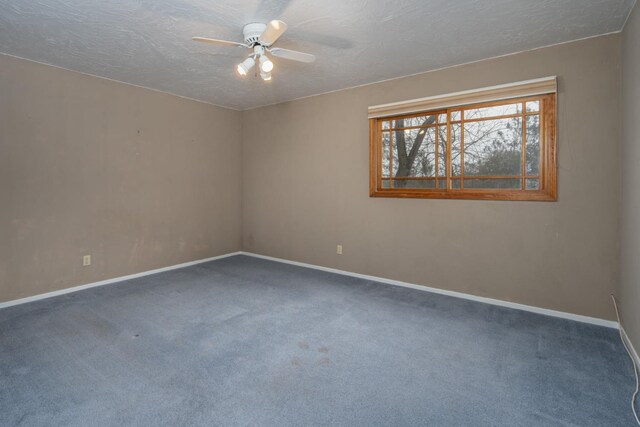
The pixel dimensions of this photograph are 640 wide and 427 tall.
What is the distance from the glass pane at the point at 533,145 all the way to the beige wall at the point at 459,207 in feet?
0.60

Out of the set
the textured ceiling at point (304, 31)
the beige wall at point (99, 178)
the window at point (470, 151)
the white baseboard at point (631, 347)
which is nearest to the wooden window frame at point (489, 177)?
the window at point (470, 151)

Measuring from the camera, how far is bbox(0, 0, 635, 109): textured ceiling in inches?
92.0

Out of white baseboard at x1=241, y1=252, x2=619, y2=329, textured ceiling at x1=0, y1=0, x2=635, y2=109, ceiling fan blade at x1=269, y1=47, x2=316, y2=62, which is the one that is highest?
textured ceiling at x1=0, y1=0, x2=635, y2=109

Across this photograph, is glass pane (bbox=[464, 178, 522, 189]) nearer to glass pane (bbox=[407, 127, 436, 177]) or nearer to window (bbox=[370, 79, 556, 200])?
window (bbox=[370, 79, 556, 200])

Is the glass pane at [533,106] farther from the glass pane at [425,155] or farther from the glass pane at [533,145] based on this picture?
the glass pane at [425,155]

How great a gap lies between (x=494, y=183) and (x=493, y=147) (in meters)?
0.36

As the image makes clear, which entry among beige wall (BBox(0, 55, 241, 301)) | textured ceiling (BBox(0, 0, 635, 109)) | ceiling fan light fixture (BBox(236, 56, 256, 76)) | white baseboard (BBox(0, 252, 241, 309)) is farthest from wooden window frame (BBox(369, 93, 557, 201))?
white baseboard (BBox(0, 252, 241, 309))

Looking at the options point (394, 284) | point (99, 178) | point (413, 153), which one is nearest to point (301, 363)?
point (394, 284)

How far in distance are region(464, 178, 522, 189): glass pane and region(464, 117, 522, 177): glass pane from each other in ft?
0.23

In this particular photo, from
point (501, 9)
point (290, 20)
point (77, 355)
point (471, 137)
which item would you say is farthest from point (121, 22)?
point (471, 137)

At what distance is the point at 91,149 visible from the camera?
3.82m

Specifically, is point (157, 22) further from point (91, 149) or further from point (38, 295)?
point (38, 295)

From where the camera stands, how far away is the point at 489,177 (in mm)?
3326

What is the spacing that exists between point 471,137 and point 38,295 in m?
4.78
